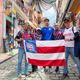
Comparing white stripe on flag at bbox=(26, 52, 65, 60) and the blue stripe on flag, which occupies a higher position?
the blue stripe on flag

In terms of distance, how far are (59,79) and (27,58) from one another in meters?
1.18

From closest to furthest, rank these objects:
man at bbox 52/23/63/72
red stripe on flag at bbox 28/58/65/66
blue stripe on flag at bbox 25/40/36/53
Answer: red stripe on flag at bbox 28/58/65/66 < blue stripe on flag at bbox 25/40/36/53 < man at bbox 52/23/63/72

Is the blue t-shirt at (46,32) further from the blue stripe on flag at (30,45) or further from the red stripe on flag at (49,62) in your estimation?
the red stripe on flag at (49,62)

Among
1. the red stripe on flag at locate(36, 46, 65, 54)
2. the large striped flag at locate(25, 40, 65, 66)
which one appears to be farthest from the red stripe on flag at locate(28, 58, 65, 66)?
the red stripe on flag at locate(36, 46, 65, 54)

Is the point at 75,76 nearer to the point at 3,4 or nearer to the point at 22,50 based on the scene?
the point at 22,50

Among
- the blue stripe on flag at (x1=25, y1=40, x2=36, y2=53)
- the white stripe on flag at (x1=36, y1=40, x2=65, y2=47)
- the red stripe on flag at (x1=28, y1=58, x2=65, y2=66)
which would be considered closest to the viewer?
the red stripe on flag at (x1=28, y1=58, x2=65, y2=66)

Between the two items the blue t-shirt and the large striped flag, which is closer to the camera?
the large striped flag

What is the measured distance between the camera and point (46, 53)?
29.2ft

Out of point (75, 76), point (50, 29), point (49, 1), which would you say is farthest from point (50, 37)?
point (49, 1)

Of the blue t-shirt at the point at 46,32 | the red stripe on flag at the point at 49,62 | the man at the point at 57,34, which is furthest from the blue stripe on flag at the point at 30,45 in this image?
the man at the point at 57,34

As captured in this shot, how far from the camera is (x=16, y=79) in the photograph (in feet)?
29.5

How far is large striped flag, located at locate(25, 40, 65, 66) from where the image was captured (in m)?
8.82

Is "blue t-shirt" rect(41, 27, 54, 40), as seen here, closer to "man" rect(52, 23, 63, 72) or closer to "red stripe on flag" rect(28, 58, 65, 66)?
"man" rect(52, 23, 63, 72)

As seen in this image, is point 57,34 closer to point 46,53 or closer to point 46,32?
point 46,32
